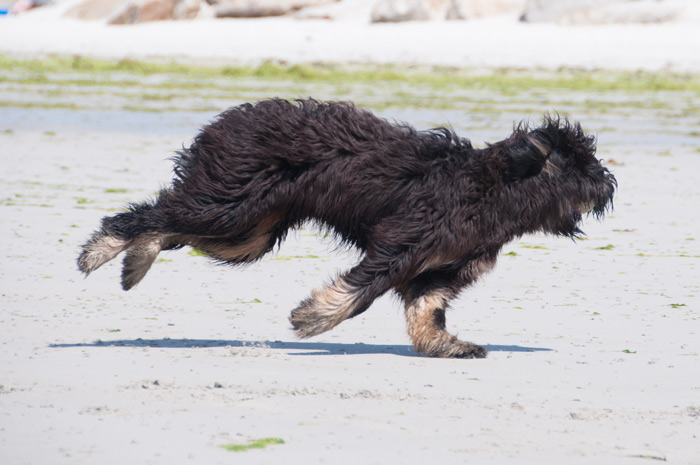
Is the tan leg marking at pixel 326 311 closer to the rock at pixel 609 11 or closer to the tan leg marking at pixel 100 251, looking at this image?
the tan leg marking at pixel 100 251

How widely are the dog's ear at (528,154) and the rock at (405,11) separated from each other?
36.1 meters

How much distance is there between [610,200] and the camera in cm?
651

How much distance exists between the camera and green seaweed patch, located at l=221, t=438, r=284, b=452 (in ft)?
14.9

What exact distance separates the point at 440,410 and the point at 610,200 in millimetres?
1829

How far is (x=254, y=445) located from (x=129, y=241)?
2335 mm

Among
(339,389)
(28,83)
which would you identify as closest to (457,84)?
(28,83)

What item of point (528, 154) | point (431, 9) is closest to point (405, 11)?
point (431, 9)

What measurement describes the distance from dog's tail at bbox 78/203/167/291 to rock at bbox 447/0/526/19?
3498 cm

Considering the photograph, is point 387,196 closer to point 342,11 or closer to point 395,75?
point 395,75

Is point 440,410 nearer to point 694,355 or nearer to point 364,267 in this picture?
point 364,267

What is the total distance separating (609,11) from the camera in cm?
3816

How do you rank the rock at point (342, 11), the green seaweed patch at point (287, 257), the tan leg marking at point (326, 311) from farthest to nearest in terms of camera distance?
the rock at point (342, 11), the green seaweed patch at point (287, 257), the tan leg marking at point (326, 311)

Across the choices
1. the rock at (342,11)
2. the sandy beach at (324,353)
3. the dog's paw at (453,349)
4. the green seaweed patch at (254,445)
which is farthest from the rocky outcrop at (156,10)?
the green seaweed patch at (254,445)

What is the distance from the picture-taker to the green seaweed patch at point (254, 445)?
4.54 metres
